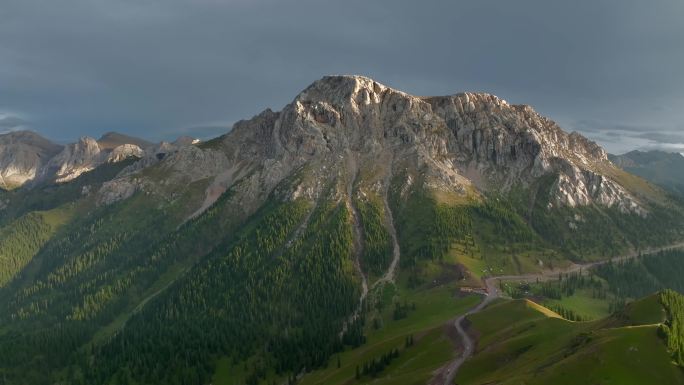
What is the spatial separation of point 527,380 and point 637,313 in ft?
162

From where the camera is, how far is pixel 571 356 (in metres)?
97.0

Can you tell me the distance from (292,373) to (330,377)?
3238cm

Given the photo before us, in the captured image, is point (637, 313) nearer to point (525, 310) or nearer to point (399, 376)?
point (525, 310)

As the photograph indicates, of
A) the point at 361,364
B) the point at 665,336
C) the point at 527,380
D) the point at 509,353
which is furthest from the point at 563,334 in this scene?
the point at 361,364

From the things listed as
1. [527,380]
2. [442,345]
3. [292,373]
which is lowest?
[292,373]

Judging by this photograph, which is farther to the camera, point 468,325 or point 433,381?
point 468,325

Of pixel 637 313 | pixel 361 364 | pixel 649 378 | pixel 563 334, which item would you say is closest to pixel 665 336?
pixel 649 378

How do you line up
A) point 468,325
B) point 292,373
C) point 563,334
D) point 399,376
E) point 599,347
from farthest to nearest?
point 292,373, point 468,325, point 399,376, point 563,334, point 599,347

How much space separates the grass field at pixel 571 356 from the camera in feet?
290

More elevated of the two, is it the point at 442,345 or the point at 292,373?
the point at 442,345

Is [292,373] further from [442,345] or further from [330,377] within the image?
[442,345]

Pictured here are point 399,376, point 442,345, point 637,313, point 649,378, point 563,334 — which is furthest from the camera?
point 442,345

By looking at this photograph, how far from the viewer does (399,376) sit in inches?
5586

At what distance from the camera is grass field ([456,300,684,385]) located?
88375mm
